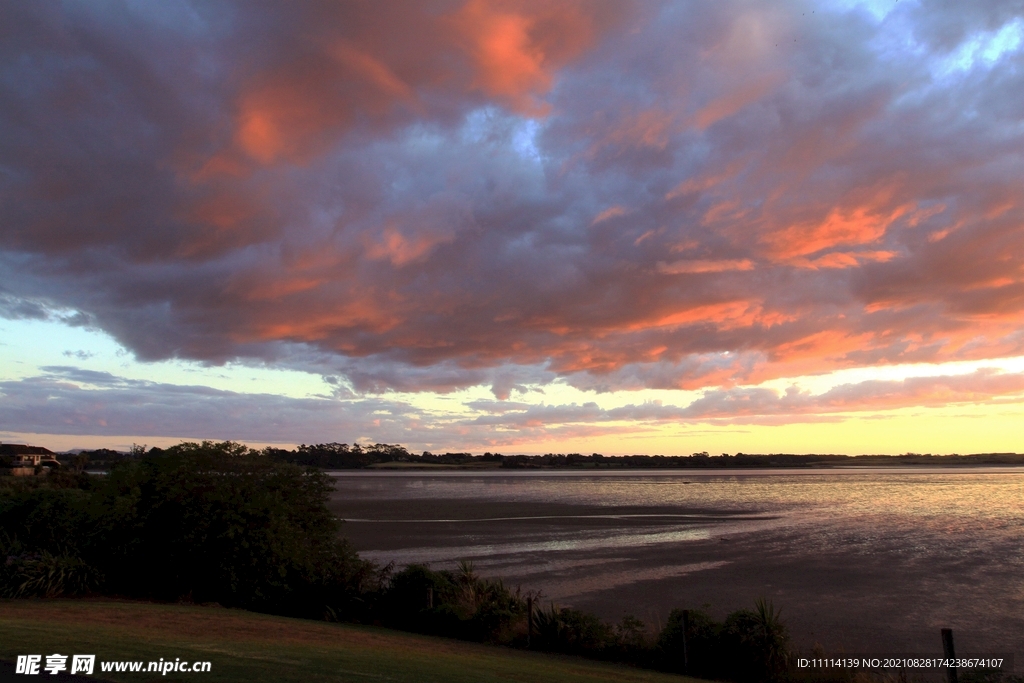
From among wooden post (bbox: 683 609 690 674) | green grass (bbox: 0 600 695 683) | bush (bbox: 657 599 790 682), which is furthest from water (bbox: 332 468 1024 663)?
green grass (bbox: 0 600 695 683)

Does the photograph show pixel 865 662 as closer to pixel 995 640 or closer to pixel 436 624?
pixel 995 640

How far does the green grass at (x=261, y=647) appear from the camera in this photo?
383 inches

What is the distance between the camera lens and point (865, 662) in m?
15.2

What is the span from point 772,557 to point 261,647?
79.2 feet

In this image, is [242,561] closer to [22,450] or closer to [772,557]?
[772,557]

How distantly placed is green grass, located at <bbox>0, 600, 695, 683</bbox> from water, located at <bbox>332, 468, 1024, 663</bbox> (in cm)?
700

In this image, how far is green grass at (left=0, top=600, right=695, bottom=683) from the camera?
972cm

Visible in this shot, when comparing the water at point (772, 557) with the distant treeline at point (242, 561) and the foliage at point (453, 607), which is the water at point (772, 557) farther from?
the foliage at point (453, 607)

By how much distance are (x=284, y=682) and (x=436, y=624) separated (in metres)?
10.0

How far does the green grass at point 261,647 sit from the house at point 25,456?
92091 millimetres

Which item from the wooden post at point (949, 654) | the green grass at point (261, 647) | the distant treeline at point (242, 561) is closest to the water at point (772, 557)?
the distant treeline at point (242, 561)

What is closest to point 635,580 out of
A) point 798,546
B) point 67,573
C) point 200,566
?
point 798,546

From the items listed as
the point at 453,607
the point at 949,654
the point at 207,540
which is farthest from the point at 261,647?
the point at 949,654

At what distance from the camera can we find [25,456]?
10119cm
